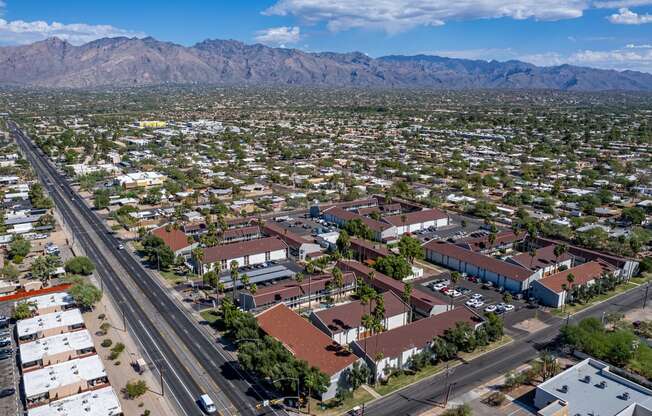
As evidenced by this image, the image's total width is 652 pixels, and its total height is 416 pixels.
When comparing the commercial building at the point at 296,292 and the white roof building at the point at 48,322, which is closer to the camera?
the white roof building at the point at 48,322

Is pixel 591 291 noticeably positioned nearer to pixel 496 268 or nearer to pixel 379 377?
pixel 496 268

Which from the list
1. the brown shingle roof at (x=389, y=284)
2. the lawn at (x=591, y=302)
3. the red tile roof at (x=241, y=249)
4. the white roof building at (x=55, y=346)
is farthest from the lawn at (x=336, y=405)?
the red tile roof at (x=241, y=249)

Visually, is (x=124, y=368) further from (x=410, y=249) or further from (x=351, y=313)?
(x=410, y=249)

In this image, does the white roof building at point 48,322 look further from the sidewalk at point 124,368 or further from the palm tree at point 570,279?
the palm tree at point 570,279

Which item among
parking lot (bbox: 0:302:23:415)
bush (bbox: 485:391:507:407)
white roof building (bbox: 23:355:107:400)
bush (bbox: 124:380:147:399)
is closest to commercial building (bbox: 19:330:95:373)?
parking lot (bbox: 0:302:23:415)

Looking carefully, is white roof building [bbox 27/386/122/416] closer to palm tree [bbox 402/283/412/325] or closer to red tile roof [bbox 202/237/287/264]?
red tile roof [bbox 202/237/287/264]

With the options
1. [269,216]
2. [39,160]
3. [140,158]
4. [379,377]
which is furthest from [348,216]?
[39,160]

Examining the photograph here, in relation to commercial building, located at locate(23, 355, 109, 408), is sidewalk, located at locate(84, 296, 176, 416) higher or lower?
lower
